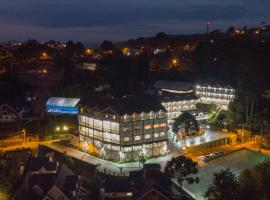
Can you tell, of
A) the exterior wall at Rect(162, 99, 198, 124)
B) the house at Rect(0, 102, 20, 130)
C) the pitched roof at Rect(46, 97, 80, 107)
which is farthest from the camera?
the pitched roof at Rect(46, 97, 80, 107)

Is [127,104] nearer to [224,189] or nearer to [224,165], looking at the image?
[224,165]

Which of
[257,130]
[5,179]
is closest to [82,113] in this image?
[5,179]

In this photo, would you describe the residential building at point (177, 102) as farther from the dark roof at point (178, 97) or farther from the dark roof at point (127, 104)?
the dark roof at point (127, 104)

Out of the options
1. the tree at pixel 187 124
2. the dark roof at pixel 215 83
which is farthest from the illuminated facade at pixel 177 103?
the tree at pixel 187 124

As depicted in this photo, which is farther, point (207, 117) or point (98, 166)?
point (207, 117)

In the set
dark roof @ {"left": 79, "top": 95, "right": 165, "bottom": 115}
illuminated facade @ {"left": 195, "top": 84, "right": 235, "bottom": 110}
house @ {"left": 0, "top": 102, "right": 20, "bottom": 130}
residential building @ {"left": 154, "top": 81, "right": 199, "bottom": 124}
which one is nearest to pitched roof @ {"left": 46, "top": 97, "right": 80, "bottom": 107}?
house @ {"left": 0, "top": 102, "right": 20, "bottom": 130}

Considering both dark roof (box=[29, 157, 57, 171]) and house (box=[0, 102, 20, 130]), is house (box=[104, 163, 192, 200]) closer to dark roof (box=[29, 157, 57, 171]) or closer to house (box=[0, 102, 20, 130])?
dark roof (box=[29, 157, 57, 171])

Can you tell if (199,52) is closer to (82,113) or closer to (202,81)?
(202,81)
